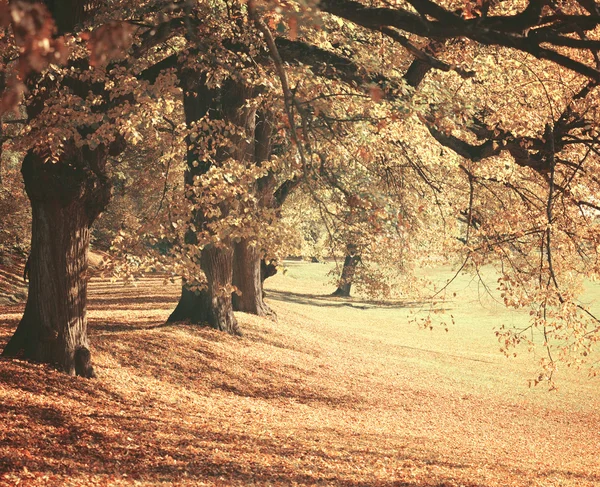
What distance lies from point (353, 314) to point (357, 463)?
2651 centimetres

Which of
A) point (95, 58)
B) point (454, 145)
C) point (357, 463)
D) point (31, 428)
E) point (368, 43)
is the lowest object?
point (357, 463)

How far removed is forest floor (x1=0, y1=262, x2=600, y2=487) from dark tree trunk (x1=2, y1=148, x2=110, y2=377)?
0.45m

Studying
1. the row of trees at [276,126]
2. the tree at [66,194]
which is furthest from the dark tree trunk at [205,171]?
the tree at [66,194]

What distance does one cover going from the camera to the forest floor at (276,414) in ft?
24.1

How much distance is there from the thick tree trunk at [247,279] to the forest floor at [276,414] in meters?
1.11

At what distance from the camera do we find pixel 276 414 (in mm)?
11375

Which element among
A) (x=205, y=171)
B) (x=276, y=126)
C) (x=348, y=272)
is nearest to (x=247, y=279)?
(x=205, y=171)

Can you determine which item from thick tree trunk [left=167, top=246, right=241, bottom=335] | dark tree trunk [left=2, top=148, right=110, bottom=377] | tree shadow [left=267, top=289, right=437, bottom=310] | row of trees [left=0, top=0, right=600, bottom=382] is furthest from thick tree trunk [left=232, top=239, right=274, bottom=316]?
tree shadow [left=267, top=289, right=437, bottom=310]

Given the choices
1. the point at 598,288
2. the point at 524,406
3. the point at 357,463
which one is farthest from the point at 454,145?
the point at 598,288

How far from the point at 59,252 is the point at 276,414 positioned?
14.7ft

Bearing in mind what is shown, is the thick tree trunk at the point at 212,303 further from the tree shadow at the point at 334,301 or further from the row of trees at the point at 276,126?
the tree shadow at the point at 334,301

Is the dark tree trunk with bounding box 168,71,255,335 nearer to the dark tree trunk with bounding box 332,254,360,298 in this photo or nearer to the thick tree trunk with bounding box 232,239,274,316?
the thick tree trunk with bounding box 232,239,274,316

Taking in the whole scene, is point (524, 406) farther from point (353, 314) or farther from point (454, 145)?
point (353, 314)

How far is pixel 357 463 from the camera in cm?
855
